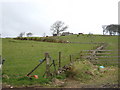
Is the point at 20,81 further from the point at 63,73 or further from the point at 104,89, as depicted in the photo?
the point at 104,89

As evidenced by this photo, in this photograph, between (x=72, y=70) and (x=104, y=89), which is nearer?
(x=104, y=89)

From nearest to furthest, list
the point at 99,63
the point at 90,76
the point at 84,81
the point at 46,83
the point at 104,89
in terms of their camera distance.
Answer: the point at 104,89 < the point at 46,83 < the point at 84,81 < the point at 90,76 < the point at 99,63

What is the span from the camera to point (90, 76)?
8.08 metres

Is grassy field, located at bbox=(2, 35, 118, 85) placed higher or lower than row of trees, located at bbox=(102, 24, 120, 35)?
lower

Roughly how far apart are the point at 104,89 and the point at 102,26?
72.7 meters

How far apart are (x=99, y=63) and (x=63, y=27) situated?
64.4 meters

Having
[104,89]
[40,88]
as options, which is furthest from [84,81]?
[40,88]

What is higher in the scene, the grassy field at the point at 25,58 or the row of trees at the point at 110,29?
the row of trees at the point at 110,29

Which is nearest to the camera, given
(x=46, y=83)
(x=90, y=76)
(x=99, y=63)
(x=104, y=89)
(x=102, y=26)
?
(x=104, y=89)

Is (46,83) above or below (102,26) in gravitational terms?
below

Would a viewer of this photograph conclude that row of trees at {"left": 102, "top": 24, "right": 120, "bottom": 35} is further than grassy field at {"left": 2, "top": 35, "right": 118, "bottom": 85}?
Yes

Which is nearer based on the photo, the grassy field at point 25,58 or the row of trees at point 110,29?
the grassy field at point 25,58

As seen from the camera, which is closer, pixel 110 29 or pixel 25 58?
pixel 25 58

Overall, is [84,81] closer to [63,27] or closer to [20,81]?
[20,81]
